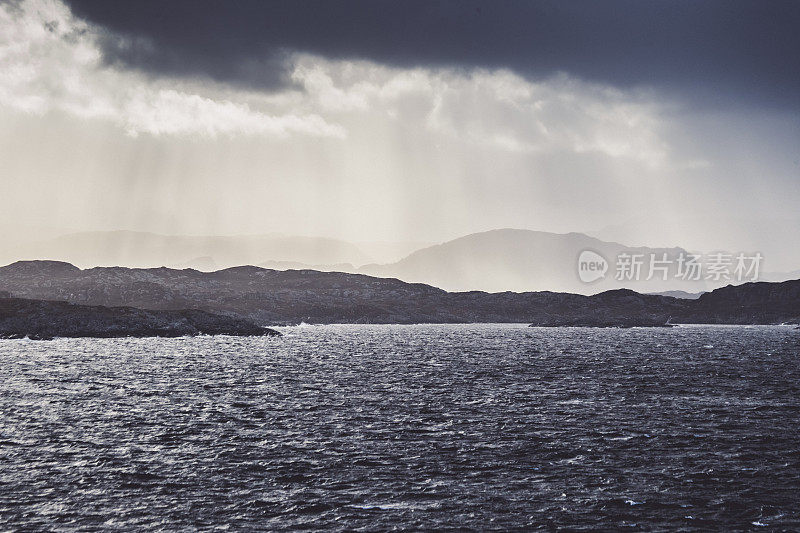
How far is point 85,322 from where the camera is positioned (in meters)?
168

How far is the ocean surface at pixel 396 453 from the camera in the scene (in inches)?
996

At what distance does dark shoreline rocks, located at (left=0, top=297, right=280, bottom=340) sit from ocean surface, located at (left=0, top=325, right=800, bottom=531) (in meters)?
97.3

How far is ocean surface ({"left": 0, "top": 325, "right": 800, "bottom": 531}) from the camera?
2530cm

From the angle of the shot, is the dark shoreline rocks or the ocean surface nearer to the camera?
the ocean surface

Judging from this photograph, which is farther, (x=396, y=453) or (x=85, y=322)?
(x=85, y=322)

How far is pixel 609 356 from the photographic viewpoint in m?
121

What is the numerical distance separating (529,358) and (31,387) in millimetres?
79675

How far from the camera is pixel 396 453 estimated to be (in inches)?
1430

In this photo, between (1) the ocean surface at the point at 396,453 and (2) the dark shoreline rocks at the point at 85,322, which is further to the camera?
(2) the dark shoreline rocks at the point at 85,322

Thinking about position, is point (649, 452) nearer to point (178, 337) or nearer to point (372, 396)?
point (372, 396)

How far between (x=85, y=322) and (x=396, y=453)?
157057 millimetres

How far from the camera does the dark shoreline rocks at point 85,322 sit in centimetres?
15950

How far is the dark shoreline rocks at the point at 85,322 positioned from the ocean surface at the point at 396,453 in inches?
3829

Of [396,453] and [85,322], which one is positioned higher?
[396,453]
